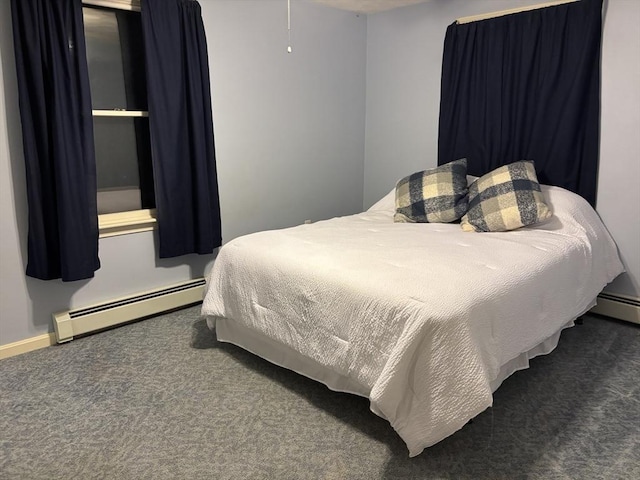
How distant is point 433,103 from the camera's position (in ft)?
12.3

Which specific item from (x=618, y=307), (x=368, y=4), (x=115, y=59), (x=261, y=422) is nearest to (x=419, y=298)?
(x=261, y=422)

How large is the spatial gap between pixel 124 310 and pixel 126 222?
1.77ft

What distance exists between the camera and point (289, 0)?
3.52m

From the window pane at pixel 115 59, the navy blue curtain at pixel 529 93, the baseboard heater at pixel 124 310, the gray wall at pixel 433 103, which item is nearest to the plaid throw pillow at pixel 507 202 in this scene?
the navy blue curtain at pixel 529 93

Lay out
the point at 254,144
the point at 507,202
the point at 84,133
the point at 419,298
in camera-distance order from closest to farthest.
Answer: the point at 419,298, the point at 84,133, the point at 507,202, the point at 254,144

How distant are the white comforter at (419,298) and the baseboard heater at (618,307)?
0.23m

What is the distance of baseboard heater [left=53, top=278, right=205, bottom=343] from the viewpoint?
9.06 feet

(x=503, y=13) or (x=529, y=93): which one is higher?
(x=503, y=13)

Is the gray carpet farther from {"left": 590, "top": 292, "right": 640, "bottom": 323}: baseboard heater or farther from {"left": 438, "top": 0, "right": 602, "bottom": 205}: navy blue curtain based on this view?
{"left": 438, "top": 0, "right": 602, "bottom": 205}: navy blue curtain

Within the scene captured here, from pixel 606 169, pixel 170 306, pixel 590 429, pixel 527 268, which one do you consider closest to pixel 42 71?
pixel 170 306

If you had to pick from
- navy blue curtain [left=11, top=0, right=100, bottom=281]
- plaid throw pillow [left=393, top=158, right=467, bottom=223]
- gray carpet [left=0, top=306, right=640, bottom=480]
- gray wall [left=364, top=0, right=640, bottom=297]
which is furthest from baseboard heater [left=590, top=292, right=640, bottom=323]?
navy blue curtain [left=11, top=0, right=100, bottom=281]

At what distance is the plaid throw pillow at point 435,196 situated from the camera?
3064mm

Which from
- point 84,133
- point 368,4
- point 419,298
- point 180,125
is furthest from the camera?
point 368,4

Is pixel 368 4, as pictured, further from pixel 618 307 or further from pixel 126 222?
pixel 618 307
